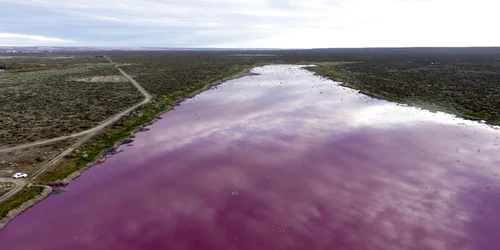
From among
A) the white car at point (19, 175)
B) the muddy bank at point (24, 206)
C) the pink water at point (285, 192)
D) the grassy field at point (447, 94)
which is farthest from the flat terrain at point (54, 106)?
the grassy field at point (447, 94)

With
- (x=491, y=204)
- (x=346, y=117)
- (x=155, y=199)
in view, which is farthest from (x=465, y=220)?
(x=346, y=117)

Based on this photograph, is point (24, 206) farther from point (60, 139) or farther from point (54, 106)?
point (54, 106)

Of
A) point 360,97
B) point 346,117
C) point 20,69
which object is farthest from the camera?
point 20,69

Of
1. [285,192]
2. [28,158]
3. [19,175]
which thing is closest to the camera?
[285,192]

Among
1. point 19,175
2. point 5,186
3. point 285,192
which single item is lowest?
point 285,192

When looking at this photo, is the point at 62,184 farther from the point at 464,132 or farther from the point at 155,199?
the point at 464,132

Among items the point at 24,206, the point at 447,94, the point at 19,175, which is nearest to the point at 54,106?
the point at 19,175

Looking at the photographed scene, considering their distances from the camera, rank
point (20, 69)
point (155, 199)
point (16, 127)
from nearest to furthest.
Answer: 1. point (155, 199)
2. point (16, 127)
3. point (20, 69)

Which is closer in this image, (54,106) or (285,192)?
(285,192)

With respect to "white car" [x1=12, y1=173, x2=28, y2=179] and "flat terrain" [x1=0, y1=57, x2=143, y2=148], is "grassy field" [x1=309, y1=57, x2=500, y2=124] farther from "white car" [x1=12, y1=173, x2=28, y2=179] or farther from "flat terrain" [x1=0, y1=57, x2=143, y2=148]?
"white car" [x1=12, y1=173, x2=28, y2=179]
